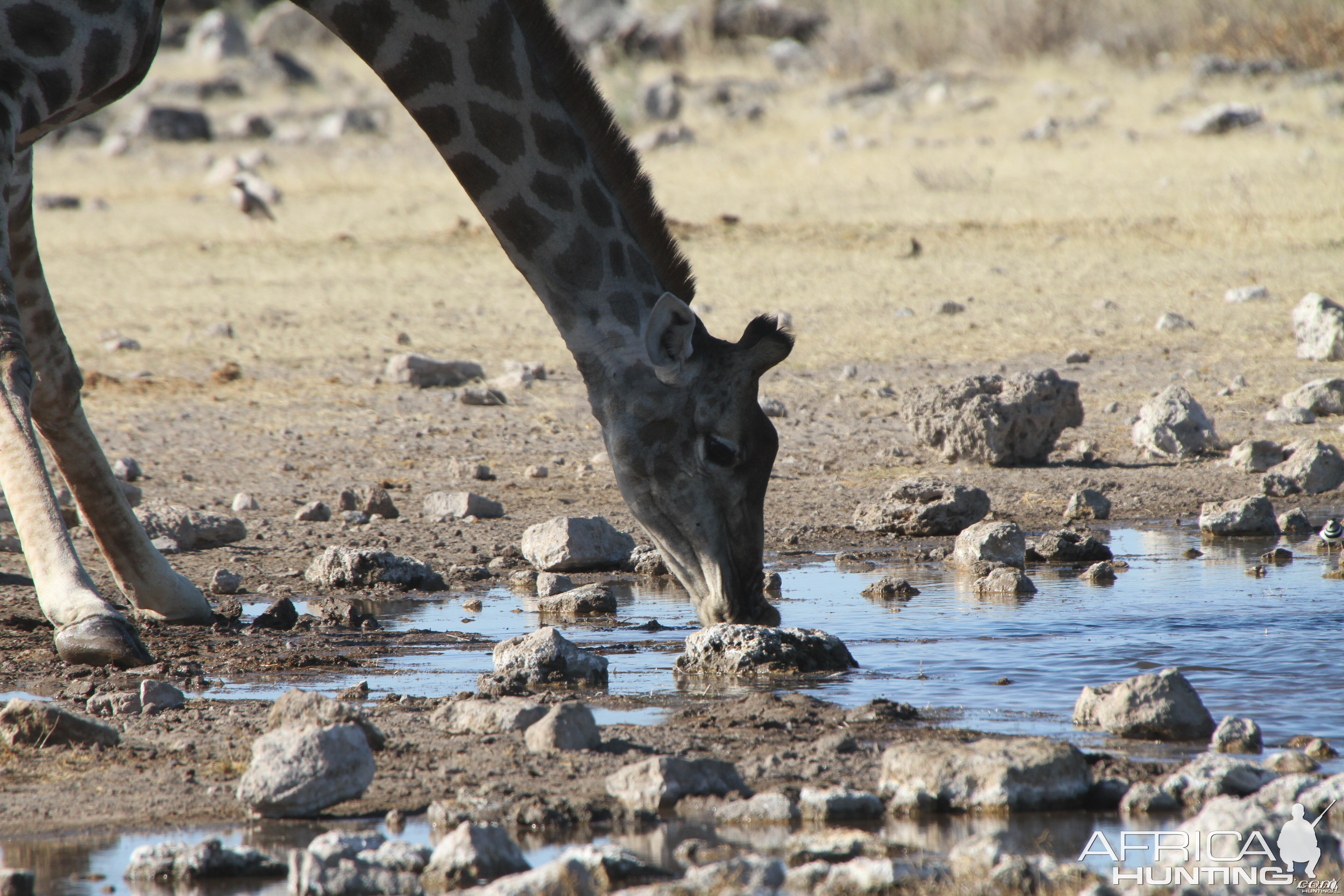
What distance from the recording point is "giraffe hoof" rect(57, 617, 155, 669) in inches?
165

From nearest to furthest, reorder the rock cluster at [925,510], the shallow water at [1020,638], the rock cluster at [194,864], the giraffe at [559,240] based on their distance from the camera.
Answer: the rock cluster at [194,864] < the shallow water at [1020,638] < the giraffe at [559,240] < the rock cluster at [925,510]

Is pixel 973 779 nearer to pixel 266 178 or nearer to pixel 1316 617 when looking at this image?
pixel 1316 617

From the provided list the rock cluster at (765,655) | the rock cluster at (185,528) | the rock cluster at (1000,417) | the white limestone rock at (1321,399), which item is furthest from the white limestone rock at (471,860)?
the white limestone rock at (1321,399)

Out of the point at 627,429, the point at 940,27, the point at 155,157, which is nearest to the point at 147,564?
the point at 627,429

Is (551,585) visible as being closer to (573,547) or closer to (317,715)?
(573,547)

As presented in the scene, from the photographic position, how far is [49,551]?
4.29 meters

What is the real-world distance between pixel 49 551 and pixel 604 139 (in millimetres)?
1962

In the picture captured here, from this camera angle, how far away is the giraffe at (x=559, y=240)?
441 cm

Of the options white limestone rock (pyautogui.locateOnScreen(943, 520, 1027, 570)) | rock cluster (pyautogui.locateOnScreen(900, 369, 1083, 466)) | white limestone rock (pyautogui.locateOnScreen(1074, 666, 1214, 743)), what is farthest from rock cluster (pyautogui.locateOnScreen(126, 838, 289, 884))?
rock cluster (pyautogui.locateOnScreen(900, 369, 1083, 466))

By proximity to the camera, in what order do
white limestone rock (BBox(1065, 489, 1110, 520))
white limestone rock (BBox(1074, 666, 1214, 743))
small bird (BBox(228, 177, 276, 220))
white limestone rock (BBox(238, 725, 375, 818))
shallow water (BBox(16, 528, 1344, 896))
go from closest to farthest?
shallow water (BBox(16, 528, 1344, 896)) → white limestone rock (BBox(238, 725, 375, 818)) → white limestone rock (BBox(1074, 666, 1214, 743)) → white limestone rock (BBox(1065, 489, 1110, 520)) → small bird (BBox(228, 177, 276, 220))

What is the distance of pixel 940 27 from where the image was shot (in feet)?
92.3

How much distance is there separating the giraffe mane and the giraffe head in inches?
11.8

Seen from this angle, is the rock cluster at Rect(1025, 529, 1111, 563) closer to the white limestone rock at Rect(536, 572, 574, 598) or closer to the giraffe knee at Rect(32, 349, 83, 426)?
the white limestone rock at Rect(536, 572, 574, 598)

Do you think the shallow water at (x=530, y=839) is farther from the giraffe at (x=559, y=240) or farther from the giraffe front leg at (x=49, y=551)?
the giraffe at (x=559, y=240)
